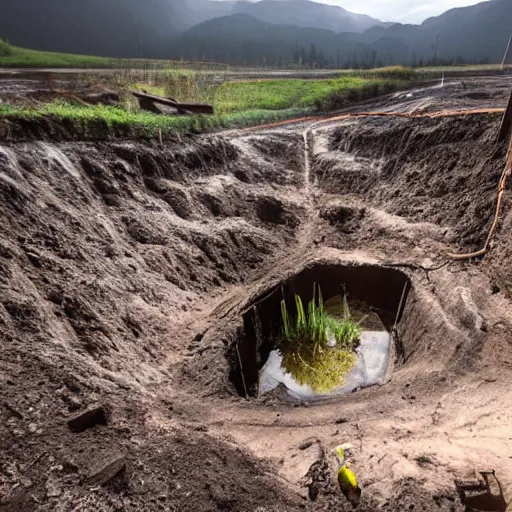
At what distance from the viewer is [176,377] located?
5.85 meters

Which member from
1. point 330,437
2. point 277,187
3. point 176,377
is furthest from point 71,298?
point 277,187

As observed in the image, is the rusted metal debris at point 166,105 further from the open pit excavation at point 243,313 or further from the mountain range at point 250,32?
the mountain range at point 250,32

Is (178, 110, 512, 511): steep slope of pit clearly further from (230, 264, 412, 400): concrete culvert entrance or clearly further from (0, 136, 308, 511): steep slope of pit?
(0, 136, 308, 511): steep slope of pit

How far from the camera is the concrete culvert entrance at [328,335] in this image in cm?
723

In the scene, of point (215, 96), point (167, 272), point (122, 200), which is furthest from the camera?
point (215, 96)

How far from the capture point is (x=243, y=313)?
757cm

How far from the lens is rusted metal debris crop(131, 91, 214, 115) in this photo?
13.9 meters

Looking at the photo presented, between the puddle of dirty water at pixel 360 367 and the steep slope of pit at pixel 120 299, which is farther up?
the steep slope of pit at pixel 120 299

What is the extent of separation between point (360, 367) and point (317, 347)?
2.91ft

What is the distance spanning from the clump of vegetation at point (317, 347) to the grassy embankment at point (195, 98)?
6.36 m

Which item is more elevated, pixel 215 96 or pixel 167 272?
pixel 215 96

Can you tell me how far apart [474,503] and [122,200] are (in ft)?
25.5

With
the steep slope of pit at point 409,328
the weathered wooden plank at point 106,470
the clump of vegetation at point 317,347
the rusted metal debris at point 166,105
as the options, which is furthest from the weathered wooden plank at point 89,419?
the rusted metal debris at point 166,105

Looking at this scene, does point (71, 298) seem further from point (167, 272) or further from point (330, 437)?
point (330, 437)
